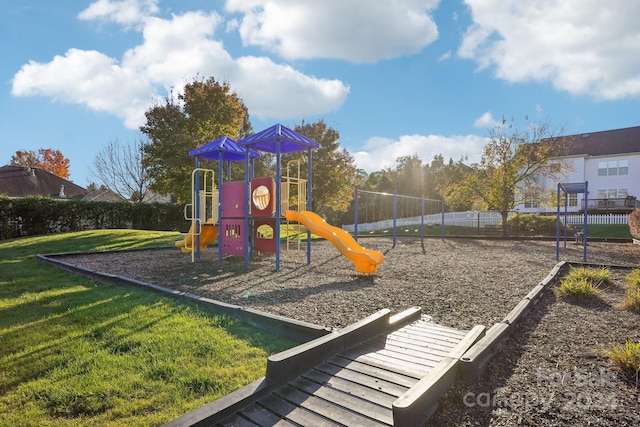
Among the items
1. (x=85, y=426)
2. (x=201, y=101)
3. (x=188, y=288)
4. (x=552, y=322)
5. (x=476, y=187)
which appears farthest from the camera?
(x=476, y=187)

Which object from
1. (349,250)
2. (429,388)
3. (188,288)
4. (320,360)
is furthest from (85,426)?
(349,250)

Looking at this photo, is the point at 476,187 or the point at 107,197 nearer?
the point at 476,187

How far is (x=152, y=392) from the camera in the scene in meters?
3.05

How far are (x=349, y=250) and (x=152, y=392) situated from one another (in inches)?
247

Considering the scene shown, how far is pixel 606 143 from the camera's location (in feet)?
119

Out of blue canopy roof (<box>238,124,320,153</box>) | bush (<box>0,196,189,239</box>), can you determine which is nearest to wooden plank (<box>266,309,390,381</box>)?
blue canopy roof (<box>238,124,320,153</box>)

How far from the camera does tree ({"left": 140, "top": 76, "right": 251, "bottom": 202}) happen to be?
61.2ft

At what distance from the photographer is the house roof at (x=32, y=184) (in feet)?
117

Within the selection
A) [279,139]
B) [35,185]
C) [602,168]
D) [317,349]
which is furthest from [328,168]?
[35,185]

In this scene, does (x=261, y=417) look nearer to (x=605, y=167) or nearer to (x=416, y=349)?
(x=416, y=349)

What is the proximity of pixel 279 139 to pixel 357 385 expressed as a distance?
7181 mm

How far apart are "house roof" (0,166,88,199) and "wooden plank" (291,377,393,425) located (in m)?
39.5

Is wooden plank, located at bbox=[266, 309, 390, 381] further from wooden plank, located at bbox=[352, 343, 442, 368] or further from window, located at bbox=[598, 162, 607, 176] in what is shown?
window, located at bbox=[598, 162, 607, 176]

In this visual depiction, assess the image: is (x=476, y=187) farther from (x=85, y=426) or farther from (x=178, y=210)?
(x=85, y=426)
